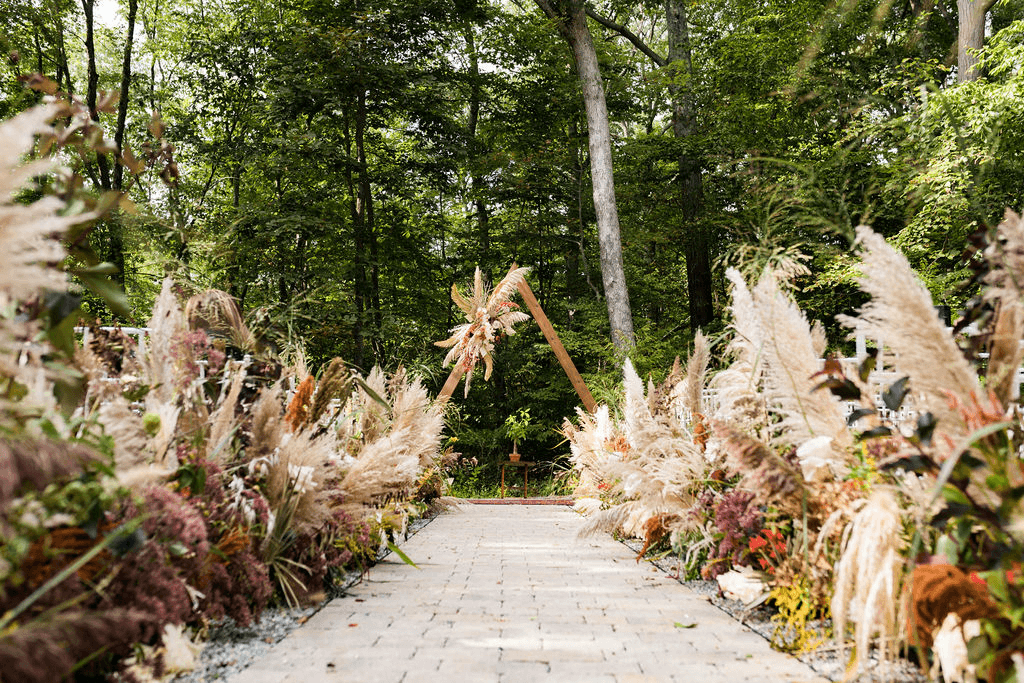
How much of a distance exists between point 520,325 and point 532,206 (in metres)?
2.84

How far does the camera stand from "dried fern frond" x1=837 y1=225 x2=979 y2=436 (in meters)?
1.89

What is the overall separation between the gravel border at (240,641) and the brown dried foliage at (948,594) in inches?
90.3

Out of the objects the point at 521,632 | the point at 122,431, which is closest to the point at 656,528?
the point at 521,632

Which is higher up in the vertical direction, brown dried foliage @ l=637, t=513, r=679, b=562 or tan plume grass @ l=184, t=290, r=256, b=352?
tan plume grass @ l=184, t=290, r=256, b=352

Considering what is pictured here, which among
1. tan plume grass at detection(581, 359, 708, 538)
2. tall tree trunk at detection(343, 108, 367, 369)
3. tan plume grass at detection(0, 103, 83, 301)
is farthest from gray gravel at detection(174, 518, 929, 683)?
tall tree trunk at detection(343, 108, 367, 369)

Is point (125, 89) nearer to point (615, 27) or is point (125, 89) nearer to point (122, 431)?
point (615, 27)

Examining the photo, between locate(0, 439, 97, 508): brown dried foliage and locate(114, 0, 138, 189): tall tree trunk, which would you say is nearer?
locate(0, 439, 97, 508): brown dried foliage

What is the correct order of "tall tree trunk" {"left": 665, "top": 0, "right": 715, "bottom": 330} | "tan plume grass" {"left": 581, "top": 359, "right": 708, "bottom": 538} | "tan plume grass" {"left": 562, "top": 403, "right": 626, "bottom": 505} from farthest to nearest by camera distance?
"tall tree trunk" {"left": 665, "top": 0, "right": 715, "bottom": 330}
"tan plume grass" {"left": 562, "top": 403, "right": 626, "bottom": 505}
"tan plume grass" {"left": 581, "top": 359, "right": 708, "bottom": 538}

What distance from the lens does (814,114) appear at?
43.0 ft

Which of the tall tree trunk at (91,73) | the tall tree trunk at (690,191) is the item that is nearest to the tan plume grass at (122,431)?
the tall tree trunk at (91,73)

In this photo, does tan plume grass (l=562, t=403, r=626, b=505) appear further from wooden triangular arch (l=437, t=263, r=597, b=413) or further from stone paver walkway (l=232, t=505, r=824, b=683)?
stone paver walkway (l=232, t=505, r=824, b=683)

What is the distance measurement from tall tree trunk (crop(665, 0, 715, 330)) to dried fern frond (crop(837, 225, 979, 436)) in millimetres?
13705

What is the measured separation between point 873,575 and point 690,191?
48.3 ft

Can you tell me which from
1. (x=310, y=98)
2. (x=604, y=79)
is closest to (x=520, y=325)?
(x=604, y=79)
